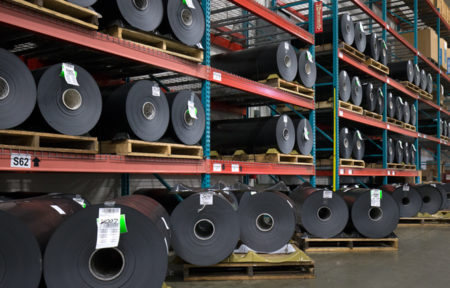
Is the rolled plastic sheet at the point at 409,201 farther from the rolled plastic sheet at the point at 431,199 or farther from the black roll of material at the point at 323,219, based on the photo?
the black roll of material at the point at 323,219

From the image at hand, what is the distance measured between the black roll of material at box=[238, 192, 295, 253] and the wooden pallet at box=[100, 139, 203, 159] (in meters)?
0.86

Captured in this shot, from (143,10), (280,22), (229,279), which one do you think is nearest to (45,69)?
(143,10)

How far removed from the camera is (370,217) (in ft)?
18.0

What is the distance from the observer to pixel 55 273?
238 centimetres

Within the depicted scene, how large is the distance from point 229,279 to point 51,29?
2662 mm

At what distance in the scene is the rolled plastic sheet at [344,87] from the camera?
8.44 meters

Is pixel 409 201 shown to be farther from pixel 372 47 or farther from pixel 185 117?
pixel 185 117

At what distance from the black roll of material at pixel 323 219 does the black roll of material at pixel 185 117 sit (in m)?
1.68

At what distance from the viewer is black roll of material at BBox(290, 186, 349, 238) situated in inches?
209

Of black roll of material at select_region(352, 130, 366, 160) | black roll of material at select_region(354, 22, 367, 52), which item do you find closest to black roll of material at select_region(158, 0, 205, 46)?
black roll of material at select_region(354, 22, 367, 52)

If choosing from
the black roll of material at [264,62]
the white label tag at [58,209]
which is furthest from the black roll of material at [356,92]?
the white label tag at [58,209]

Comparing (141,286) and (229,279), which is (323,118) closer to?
(229,279)

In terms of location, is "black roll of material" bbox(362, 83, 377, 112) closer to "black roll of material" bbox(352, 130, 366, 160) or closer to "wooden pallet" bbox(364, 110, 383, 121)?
"wooden pallet" bbox(364, 110, 383, 121)

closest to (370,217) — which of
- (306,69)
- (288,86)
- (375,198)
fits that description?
(375,198)
